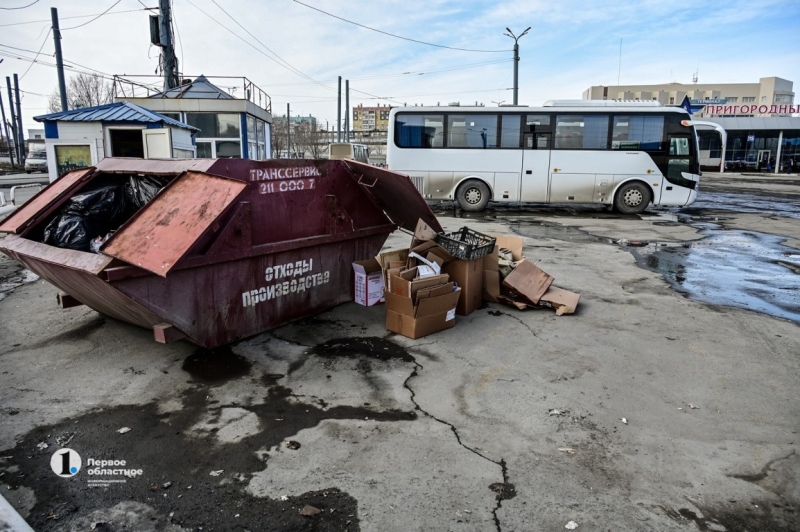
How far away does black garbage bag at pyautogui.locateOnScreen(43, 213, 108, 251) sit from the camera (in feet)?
15.2

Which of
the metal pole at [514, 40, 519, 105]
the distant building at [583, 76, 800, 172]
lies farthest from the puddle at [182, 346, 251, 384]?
the distant building at [583, 76, 800, 172]

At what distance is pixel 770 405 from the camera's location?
3859 millimetres

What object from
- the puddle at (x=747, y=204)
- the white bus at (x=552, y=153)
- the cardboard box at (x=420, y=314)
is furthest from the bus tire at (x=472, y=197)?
the cardboard box at (x=420, y=314)

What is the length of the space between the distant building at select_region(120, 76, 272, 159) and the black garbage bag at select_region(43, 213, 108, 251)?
555 inches

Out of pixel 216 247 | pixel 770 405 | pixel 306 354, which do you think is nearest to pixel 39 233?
pixel 216 247

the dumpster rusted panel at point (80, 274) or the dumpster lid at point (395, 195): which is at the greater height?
the dumpster lid at point (395, 195)

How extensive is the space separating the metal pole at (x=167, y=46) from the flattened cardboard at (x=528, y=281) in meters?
17.4

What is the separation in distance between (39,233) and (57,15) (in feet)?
53.3

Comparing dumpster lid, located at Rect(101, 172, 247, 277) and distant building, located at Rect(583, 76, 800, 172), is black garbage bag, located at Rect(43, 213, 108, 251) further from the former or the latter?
distant building, located at Rect(583, 76, 800, 172)

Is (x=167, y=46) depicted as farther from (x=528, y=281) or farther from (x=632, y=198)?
(x=528, y=281)

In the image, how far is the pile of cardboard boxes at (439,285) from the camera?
16.6 feet

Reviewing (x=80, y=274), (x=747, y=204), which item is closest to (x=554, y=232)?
(x=80, y=274)

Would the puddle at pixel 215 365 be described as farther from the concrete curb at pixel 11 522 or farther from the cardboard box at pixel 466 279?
the cardboard box at pixel 466 279

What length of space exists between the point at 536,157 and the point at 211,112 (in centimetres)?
1127
